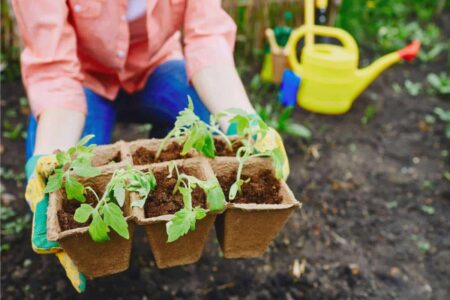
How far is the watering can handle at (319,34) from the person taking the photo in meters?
2.42

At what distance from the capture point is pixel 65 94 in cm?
132

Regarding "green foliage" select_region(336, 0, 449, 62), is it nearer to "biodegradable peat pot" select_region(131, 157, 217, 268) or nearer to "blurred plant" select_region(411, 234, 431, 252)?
"blurred plant" select_region(411, 234, 431, 252)

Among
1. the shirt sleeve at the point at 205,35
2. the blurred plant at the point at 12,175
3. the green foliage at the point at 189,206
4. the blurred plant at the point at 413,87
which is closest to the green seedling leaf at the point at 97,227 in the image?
the green foliage at the point at 189,206

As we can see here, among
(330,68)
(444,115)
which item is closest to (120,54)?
(330,68)

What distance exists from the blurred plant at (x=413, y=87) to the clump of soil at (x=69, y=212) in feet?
7.31

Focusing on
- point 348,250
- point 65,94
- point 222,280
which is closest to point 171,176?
point 65,94

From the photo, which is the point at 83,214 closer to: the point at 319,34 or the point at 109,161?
the point at 109,161

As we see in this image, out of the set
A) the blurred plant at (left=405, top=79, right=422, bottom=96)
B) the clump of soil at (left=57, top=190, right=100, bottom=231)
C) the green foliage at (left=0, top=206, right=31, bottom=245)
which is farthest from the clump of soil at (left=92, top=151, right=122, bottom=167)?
the blurred plant at (left=405, top=79, right=422, bottom=96)

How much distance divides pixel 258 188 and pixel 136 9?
758 millimetres

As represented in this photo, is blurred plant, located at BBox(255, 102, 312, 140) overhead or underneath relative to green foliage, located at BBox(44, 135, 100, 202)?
underneath

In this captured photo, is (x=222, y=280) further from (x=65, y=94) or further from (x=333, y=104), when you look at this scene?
(x=333, y=104)

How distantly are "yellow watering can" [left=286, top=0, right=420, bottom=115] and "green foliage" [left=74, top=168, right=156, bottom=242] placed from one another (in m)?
1.62

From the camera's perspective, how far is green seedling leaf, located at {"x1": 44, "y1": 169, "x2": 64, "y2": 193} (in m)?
0.96

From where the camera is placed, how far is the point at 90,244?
0.96 m
